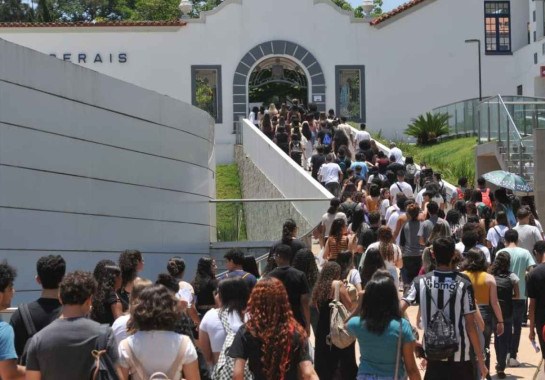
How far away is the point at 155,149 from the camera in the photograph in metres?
22.1

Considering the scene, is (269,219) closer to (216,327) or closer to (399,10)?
(216,327)

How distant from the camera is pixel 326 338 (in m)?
10.6

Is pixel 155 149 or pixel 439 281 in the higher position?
pixel 155 149

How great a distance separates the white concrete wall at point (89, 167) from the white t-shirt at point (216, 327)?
25.7 ft

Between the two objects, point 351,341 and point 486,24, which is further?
point 486,24

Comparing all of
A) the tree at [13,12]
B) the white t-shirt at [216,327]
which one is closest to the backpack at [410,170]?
the white t-shirt at [216,327]

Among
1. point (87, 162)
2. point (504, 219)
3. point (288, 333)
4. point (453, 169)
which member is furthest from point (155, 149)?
point (288, 333)

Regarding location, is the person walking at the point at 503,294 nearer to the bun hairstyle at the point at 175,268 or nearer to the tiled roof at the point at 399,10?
the bun hairstyle at the point at 175,268

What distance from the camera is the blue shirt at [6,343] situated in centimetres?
775

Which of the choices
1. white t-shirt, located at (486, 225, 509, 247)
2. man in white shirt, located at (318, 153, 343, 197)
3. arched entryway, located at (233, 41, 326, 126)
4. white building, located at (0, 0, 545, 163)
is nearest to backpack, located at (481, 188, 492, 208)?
man in white shirt, located at (318, 153, 343, 197)

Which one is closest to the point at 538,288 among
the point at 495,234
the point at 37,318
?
the point at 495,234

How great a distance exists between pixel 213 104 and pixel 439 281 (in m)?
37.8

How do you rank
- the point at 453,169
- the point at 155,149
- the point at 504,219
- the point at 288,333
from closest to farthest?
1. the point at 288,333
2. the point at 504,219
3. the point at 155,149
4. the point at 453,169

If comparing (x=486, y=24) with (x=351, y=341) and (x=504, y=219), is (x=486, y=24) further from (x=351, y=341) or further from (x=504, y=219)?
(x=351, y=341)
